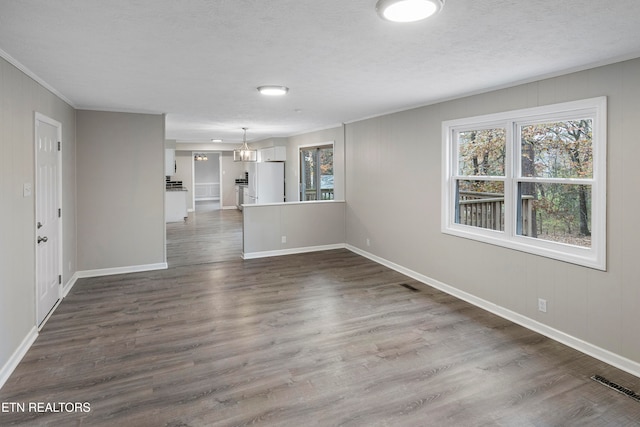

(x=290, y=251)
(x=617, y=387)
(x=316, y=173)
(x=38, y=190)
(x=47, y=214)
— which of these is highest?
(x=316, y=173)

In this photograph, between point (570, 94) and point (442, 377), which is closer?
point (442, 377)

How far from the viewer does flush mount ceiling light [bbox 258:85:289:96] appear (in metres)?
3.97

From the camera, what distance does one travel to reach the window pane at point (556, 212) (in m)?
3.32

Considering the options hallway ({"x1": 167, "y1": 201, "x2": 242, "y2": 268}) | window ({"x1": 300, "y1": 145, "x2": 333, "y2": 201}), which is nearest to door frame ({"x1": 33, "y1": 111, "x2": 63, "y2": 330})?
hallway ({"x1": 167, "y1": 201, "x2": 242, "y2": 268})

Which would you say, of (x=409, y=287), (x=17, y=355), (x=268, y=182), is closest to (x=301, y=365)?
(x=17, y=355)

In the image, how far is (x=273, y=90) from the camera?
4043mm

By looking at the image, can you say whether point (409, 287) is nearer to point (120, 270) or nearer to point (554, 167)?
point (554, 167)

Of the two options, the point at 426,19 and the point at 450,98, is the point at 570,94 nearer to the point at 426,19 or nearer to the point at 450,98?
the point at 450,98

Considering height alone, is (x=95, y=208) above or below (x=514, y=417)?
above

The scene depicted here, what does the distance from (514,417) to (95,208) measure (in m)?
5.38

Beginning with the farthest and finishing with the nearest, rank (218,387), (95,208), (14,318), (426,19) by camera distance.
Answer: (95,208) < (14,318) < (218,387) < (426,19)

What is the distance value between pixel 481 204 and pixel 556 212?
91 cm

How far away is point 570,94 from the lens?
3.24 m

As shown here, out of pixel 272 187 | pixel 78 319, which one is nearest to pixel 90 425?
pixel 78 319
